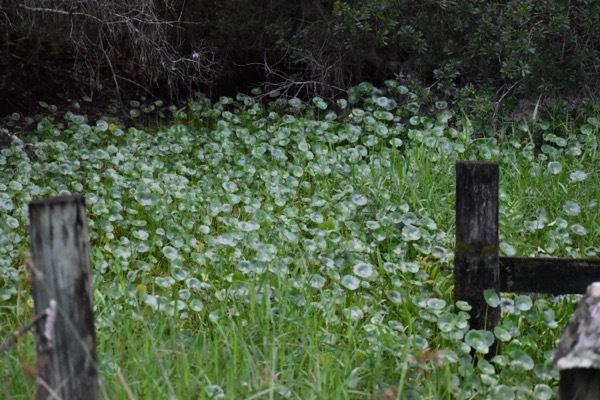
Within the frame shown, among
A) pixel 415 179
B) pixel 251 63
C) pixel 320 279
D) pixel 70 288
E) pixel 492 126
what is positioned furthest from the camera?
pixel 251 63

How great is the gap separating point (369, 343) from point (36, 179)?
3.16 m

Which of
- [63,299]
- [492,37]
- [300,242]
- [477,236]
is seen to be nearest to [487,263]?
[477,236]

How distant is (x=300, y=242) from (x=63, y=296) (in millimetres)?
→ 2764

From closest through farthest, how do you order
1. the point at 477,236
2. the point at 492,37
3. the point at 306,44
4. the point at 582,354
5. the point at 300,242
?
the point at 582,354 < the point at 477,236 < the point at 300,242 < the point at 492,37 < the point at 306,44

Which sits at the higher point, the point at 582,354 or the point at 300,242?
the point at 582,354

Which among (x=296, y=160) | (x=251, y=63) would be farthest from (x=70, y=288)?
(x=251, y=63)

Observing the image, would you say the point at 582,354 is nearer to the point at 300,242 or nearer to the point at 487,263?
the point at 487,263

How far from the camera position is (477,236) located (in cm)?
339

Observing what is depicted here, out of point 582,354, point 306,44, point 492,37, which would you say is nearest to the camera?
point 582,354

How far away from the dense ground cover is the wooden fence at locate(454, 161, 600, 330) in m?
0.09

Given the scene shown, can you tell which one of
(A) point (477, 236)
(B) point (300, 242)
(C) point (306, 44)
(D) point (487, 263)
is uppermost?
(C) point (306, 44)

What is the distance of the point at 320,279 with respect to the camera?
4.00 m

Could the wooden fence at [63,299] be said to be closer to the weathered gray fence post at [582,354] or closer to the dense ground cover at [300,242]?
the dense ground cover at [300,242]

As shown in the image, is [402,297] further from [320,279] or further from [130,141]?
[130,141]
